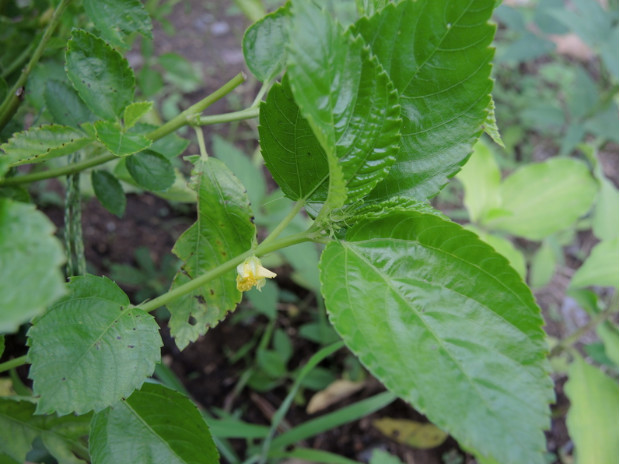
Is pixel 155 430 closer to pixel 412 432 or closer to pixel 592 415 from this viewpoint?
pixel 412 432

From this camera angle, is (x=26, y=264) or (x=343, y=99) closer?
(x=26, y=264)

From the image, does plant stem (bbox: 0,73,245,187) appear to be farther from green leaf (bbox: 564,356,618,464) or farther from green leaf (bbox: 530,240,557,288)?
green leaf (bbox: 530,240,557,288)

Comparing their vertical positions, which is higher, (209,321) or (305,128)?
(305,128)

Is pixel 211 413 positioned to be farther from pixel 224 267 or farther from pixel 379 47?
pixel 379 47

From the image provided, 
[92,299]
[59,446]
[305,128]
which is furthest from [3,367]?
[305,128]

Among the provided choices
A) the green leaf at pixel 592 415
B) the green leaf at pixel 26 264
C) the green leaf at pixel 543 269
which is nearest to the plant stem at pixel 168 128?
the green leaf at pixel 26 264

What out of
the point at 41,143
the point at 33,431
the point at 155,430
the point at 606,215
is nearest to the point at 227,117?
the point at 41,143
